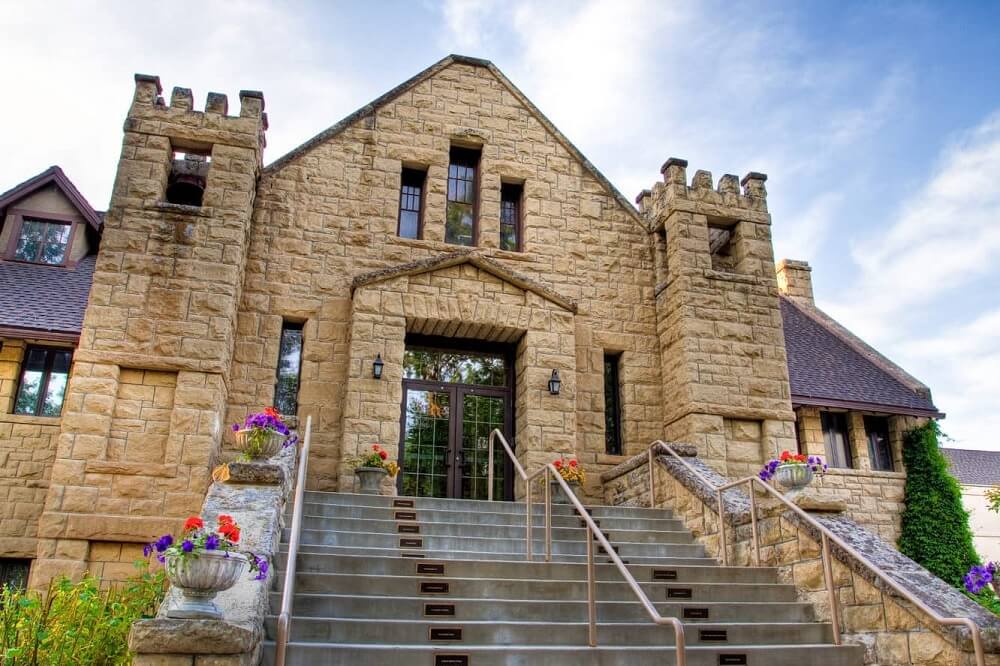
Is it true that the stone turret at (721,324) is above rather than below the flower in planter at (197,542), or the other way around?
above

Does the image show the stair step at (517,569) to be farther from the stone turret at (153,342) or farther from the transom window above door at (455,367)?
the transom window above door at (455,367)

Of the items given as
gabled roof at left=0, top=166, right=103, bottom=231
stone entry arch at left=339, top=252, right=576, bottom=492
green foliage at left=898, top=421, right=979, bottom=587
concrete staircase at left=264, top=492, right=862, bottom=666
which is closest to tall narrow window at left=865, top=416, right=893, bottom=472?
green foliage at left=898, top=421, right=979, bottom=587

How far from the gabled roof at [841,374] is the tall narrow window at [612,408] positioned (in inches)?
133

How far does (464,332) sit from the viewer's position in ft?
37.8

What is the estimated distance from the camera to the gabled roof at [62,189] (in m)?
12.6

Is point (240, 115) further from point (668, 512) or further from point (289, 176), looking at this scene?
point (668, 512)

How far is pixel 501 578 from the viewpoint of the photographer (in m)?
6.97

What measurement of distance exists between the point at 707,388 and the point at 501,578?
549 centimetres

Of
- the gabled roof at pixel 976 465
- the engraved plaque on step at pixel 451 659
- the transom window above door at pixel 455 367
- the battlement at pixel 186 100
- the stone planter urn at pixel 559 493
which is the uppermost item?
the battlement at pixel 186 100

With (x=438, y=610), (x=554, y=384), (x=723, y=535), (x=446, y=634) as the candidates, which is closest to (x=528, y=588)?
(x=438, y=610)

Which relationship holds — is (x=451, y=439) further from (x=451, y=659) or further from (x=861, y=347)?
(x=861, y=347)

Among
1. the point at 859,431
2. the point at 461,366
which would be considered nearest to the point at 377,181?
the point at 461,366

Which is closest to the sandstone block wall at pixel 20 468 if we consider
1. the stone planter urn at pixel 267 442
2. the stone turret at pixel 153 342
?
the stone turret at pixel 153 342

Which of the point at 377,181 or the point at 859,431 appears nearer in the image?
the point at 377,181
